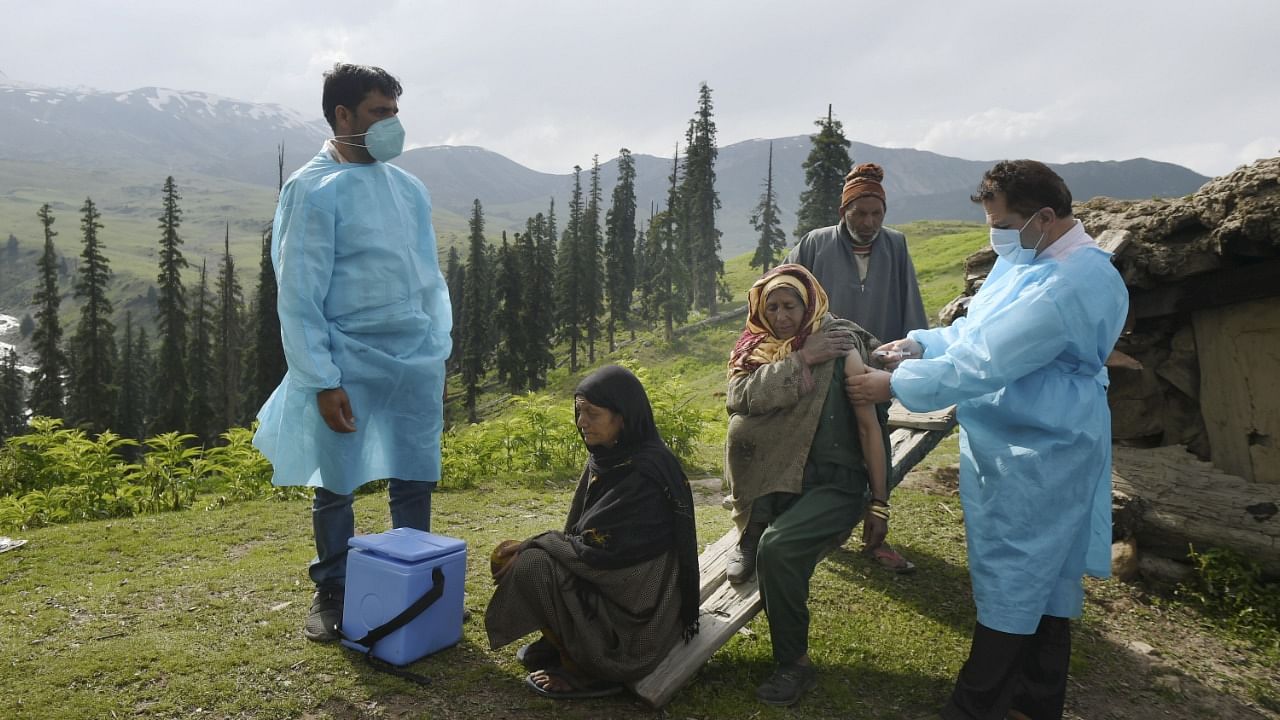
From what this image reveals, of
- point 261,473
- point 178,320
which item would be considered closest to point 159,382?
point 178,320

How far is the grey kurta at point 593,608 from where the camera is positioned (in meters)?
3.43

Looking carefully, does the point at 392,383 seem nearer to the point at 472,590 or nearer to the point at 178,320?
the point at 472,590

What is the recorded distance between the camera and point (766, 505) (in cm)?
387

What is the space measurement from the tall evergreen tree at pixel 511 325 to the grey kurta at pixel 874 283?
128 ft

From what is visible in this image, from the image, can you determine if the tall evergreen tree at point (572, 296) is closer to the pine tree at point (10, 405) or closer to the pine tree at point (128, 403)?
the pine tree at point (128, 403)

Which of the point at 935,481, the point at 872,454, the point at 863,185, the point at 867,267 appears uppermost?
the point at 863,185

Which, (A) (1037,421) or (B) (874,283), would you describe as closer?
(A) (1037,421)

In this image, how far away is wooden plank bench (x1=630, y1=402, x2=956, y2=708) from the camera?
11.4 ft

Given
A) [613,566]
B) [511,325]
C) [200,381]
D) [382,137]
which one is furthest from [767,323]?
[200,381]

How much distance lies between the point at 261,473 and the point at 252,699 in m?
5.38

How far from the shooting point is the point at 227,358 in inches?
1640

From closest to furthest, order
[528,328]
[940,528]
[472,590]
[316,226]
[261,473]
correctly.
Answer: [316,226] → [472,590] → [940,528] → [261,473] → [528,328]

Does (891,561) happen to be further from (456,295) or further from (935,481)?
(456,295)

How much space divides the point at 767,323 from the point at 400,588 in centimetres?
224
